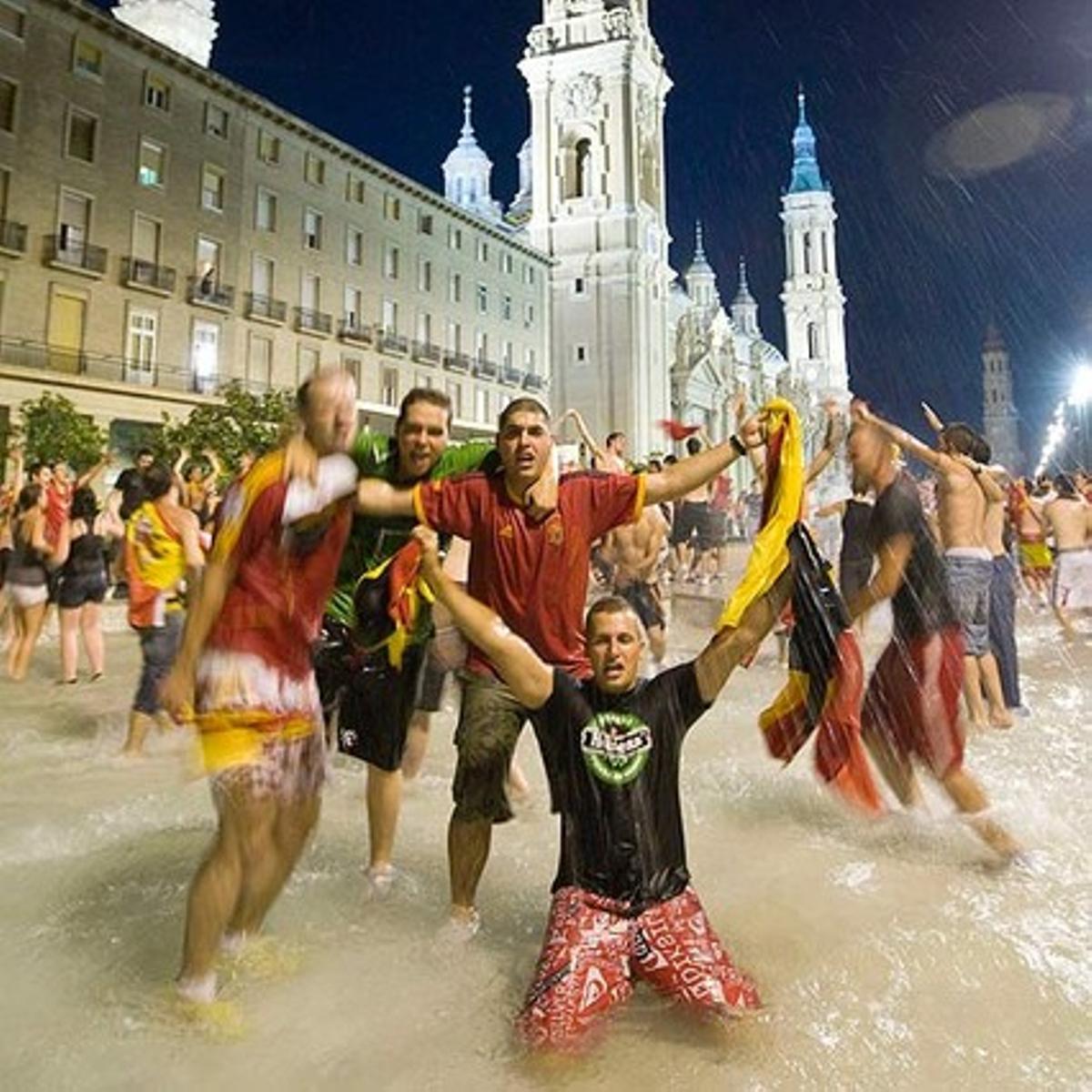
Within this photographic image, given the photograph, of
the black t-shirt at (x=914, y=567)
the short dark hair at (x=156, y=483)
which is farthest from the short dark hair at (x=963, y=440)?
the short dark hair at (x=156, y=483)

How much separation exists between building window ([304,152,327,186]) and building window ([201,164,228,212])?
14.1ft

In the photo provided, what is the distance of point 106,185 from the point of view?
28969 millimetres

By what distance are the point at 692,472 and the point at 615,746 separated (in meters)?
1.16

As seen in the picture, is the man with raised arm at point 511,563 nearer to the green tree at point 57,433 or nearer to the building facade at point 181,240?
the green tree at point 57,433

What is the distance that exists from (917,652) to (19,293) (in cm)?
2975

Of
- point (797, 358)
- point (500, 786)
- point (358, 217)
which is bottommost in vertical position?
point (500, 786)

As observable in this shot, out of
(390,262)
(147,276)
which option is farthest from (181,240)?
(390,262)

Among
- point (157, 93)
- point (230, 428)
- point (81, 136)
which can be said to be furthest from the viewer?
point (157, 93)

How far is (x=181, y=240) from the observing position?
103ft

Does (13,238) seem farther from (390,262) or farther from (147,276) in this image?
(390,262)

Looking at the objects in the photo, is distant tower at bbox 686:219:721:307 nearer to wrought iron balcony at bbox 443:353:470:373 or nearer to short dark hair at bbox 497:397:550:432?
wrought iron balcony at bbox 443:353:470:373

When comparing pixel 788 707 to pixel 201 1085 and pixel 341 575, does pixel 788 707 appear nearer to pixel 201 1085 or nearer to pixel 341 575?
pixel 341 575

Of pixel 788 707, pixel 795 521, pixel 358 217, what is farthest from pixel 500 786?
pixel 358 217

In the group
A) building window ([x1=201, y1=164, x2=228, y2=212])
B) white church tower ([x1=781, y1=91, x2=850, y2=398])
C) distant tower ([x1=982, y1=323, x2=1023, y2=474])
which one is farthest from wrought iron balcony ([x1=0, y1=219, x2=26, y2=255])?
distant tower ([x1=982, y1=323, x2=1023, y2=474])
